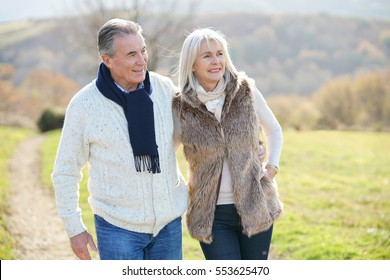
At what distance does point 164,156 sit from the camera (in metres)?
3.20

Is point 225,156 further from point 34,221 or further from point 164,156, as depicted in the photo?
point 34,221

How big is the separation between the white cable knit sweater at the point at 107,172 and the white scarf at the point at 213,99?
14.5 inches

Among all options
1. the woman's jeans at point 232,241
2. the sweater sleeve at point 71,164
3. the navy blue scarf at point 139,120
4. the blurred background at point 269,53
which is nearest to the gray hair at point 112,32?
the navy blue scarf at point 139,120

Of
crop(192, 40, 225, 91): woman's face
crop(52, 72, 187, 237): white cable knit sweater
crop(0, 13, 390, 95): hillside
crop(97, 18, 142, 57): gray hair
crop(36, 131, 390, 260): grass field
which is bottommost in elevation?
crop(0, 13, 390, 95): hillside

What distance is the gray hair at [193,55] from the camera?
10.9 feet

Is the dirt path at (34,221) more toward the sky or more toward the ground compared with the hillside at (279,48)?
more toward the sky

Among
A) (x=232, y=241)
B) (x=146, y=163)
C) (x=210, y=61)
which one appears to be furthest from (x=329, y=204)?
(x=146, y=163)

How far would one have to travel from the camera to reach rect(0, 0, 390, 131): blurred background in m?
25.0

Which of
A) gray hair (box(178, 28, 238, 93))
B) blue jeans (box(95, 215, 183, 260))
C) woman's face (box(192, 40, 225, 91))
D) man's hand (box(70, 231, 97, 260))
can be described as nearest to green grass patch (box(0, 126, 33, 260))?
man's hand (box(70, 231, 97, 260))

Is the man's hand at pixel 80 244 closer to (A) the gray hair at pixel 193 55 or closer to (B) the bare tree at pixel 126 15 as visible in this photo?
(A) the gray hair at pixel 193 55

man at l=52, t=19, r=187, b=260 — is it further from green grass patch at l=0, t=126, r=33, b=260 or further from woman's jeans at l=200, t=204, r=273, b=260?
green grass patch at l=0, t=126, r=33, b=260

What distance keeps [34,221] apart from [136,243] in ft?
18.2

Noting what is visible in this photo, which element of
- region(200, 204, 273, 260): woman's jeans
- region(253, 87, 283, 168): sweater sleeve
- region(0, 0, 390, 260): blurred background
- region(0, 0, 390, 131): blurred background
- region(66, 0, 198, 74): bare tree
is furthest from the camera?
region(0, 0, 390, 131): blurred background

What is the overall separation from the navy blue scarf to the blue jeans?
42cm
